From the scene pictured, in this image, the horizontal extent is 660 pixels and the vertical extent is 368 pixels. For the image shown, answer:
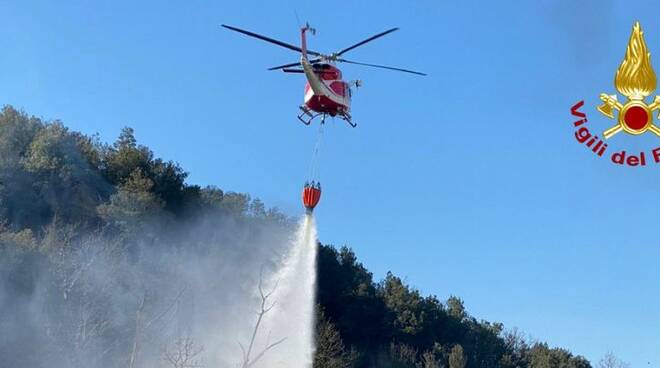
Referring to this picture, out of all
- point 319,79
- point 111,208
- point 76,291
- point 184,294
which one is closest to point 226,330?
point 184,294

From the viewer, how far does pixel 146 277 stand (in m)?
51.2

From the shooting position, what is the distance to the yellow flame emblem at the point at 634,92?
716 inches

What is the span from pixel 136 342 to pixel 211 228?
2266 cm

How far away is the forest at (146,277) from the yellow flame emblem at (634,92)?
83.6 ft

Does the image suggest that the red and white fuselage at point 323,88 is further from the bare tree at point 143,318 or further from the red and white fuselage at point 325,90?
the bare tree at point 143,318

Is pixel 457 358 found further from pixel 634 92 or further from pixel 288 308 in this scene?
pixel 634 92

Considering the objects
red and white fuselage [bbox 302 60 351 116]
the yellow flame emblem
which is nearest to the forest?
red and white fuselage [bbox 302 60 351 116]

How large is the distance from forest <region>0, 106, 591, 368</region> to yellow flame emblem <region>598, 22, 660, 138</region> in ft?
83.6

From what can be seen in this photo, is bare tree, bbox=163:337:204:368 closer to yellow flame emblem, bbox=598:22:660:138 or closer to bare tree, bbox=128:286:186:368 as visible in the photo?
bare tree, bbox=128:286:186:368

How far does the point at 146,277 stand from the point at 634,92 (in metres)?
37.9

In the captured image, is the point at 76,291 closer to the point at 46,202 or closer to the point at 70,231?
the point at 70,231

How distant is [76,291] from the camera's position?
46156 millimetres

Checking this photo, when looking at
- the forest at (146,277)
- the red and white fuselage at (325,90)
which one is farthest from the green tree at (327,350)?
the red and white fuselage at (325,90)

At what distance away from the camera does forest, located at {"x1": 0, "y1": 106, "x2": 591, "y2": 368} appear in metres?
45.3
